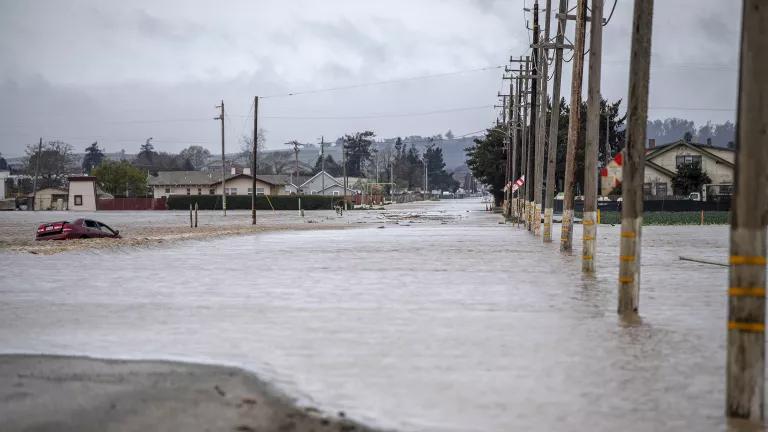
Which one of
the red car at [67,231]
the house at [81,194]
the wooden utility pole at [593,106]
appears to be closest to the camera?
the wooden utility pole at [593,106]

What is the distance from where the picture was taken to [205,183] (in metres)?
137

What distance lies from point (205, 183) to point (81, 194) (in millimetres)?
28867

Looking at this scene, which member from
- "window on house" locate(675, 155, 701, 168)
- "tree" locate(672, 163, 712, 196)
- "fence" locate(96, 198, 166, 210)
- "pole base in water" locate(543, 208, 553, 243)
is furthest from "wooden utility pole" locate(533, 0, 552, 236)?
"fence" locate(96, 198, 166, 210)

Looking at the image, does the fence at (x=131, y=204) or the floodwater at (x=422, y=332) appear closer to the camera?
the floodwater at (x=422, y=332)

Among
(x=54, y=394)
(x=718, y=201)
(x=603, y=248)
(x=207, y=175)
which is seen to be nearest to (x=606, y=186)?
(x=54, y=394)

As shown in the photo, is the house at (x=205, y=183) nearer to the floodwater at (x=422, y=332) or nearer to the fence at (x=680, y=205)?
the fence at (x=680, y=205)

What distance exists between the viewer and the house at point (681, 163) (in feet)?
275

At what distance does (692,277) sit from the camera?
736 inches

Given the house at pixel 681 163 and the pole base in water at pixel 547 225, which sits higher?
the house at pixel 681 163

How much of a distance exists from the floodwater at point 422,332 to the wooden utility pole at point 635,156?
2.13 ft

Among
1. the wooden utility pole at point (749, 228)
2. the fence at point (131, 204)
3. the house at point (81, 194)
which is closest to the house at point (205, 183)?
the fence at point (131, 204)

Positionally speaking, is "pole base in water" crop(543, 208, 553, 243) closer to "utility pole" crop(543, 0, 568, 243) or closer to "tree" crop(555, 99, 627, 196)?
"utility pole" crop(543, 0, 568, 243)

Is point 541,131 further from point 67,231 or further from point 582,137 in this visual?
point 582,137

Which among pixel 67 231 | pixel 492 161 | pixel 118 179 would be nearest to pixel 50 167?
pixel 118 179
